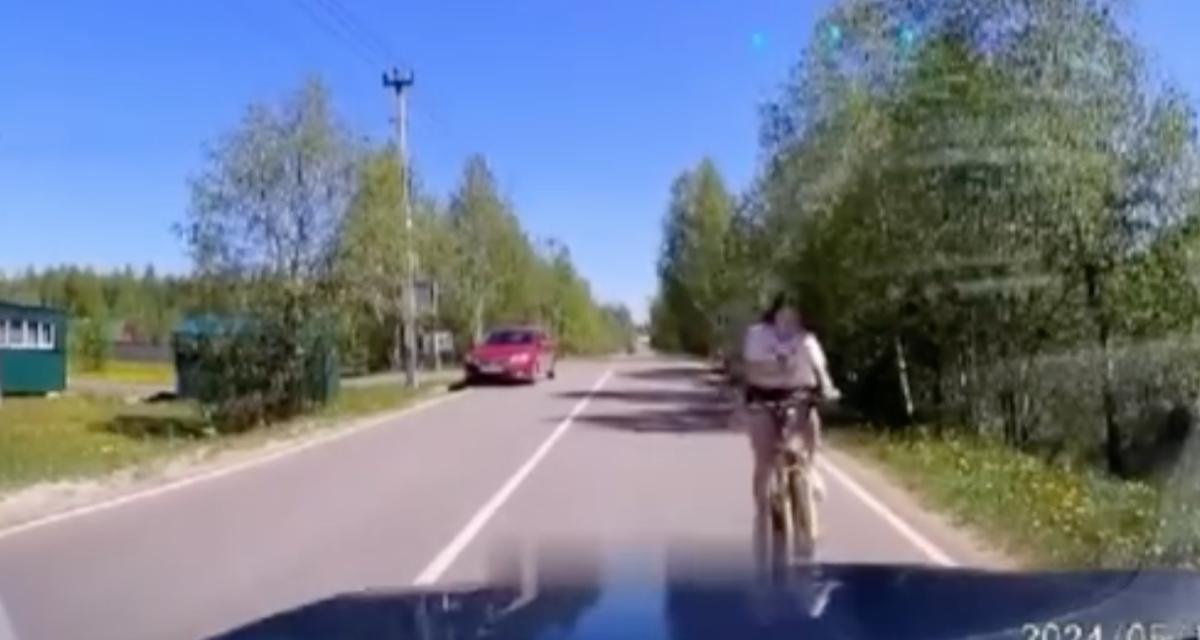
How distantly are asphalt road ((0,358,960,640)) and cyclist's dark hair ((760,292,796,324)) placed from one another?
1.45 metres

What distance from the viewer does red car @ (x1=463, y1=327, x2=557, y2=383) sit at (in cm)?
4588

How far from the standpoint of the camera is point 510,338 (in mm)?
46938

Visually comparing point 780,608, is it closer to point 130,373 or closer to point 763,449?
point 763,449

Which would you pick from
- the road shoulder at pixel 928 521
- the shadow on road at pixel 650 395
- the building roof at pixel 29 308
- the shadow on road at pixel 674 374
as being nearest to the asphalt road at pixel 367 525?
the road shoulder at pixel 928 521

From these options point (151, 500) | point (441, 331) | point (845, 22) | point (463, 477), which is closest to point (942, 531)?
point (463, 477)

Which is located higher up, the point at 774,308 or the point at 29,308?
the point at 29,308

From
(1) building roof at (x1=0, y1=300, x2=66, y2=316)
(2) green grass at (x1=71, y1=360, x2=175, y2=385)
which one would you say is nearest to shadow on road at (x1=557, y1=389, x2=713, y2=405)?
(1) building roof at (x1=0, y1=300, x2=66, y2=316)

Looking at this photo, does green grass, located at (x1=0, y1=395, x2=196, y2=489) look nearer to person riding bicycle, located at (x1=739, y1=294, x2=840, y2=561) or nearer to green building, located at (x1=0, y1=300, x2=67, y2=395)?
green building, located at (x1=0, y1=300, x2=67, y2=395)

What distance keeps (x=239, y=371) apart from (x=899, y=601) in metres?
28.4

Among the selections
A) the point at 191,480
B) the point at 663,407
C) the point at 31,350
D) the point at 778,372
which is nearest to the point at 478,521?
the point at 778,372

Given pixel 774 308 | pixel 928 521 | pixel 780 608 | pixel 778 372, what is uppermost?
pixel 774 308

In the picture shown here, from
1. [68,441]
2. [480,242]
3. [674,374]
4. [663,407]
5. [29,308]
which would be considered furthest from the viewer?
[480,242]

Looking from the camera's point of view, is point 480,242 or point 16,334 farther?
point 480,242

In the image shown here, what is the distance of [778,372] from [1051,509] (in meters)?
3.90
